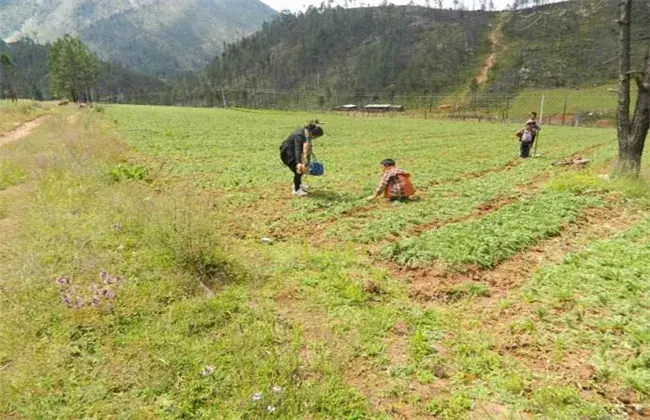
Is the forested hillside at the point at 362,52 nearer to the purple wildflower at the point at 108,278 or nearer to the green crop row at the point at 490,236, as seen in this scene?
the green crop row at the point at 490,236

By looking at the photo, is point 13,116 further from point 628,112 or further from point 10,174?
point 628,112

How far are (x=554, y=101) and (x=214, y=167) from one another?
3608 inches

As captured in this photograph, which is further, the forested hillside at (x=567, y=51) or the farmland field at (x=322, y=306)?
the forested hillside at (x=567, y=51)

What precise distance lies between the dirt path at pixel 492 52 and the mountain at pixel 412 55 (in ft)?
1.22

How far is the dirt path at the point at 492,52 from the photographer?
11962 centimetres

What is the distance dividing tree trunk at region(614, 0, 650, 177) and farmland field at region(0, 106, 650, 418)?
6.69ft

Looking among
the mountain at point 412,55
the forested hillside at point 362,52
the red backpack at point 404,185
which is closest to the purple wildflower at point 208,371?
the red backpack at point 404,185

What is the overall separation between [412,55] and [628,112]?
141m

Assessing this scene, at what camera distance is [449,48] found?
13938 cm

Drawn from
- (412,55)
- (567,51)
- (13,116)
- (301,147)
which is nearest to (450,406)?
(301,147)

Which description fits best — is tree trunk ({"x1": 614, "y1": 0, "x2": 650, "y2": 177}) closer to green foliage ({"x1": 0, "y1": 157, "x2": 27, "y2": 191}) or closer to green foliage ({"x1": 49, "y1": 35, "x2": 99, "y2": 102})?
green foliage ({"x1": 0, "y1": 157, "x2": 27, "y2": 191})

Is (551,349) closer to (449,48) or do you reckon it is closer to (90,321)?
(90,321)

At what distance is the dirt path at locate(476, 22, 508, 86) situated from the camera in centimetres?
11962

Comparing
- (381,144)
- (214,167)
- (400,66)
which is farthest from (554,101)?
(214,167)
